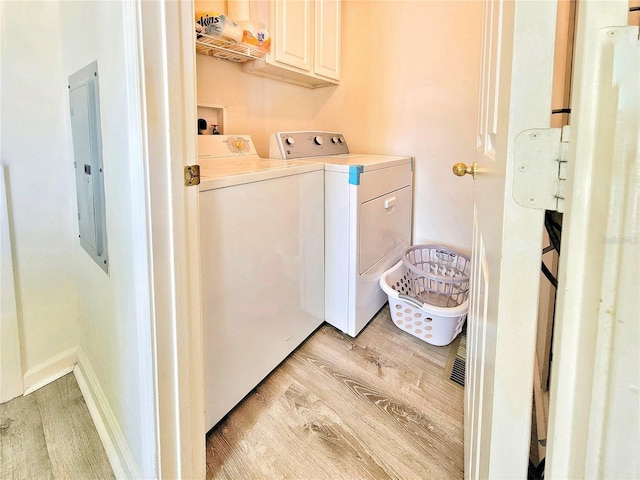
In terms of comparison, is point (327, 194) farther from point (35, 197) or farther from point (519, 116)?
point (519, 116)

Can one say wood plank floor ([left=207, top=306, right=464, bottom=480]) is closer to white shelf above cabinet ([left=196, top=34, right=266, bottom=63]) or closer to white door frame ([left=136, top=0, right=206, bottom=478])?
white door frame ([left=136, top=0, right=206, bottom=478])

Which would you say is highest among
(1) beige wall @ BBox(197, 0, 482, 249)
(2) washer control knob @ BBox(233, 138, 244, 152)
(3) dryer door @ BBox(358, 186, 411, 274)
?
(1) beige wall @ BBox(197, 0, 482, 249)

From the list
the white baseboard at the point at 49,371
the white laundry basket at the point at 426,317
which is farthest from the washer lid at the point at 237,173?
the white baseboard at the point at 49,371

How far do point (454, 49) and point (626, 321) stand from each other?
83.4 inches

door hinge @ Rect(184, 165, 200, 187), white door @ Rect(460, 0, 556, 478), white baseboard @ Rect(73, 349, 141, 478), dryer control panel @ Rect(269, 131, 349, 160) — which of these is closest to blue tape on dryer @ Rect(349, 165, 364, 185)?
dryer control panel @ Rect(269, 131, 349, 160)

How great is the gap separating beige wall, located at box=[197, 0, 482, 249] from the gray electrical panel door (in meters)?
0.76

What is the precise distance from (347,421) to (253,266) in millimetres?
680

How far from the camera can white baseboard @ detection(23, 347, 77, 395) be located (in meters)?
1.46

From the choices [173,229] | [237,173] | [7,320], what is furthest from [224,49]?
[7,320]

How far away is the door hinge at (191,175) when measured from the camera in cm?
86

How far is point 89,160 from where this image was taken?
1.16 meters

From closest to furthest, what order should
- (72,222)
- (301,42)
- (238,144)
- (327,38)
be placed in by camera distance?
(72,222), (238,144), (301,42), (327,38)

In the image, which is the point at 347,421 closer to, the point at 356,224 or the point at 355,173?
the point at 356,224

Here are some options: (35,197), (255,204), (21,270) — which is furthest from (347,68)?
(21,270)
